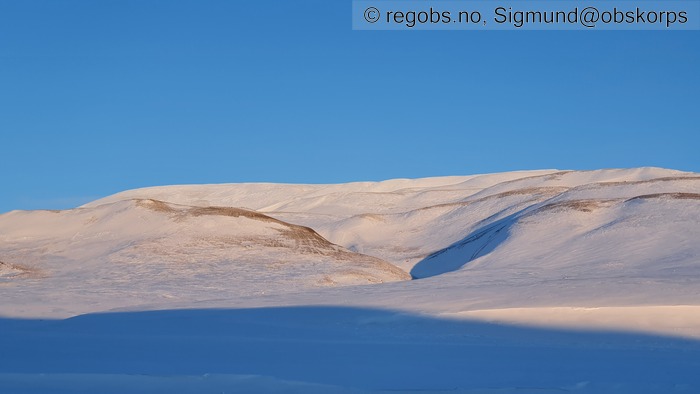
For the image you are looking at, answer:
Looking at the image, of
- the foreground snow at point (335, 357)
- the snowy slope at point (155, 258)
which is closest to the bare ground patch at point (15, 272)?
the snowy slope at point (155, 258)

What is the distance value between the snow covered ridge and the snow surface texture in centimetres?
13

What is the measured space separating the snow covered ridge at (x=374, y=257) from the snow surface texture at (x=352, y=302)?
0.13 metres

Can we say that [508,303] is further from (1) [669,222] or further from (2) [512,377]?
(1) [669,222]

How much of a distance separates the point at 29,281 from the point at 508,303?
18.9 meters

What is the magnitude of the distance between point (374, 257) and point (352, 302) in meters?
19.4

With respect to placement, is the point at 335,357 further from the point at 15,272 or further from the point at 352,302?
the point at 15,272

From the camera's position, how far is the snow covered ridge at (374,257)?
19766 millimetres

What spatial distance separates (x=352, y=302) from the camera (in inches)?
736

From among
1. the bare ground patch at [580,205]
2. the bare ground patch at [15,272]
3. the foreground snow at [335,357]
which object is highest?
the bare ground patch at [580,205]

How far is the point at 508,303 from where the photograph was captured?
1675cm

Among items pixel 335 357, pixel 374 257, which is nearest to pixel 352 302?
pixel 335 357

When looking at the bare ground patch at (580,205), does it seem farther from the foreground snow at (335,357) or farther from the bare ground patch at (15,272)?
the foreground snow at (335,357)

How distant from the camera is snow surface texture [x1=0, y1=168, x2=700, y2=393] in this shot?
33.2 ft

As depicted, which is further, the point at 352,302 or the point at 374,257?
the point at 374,257
